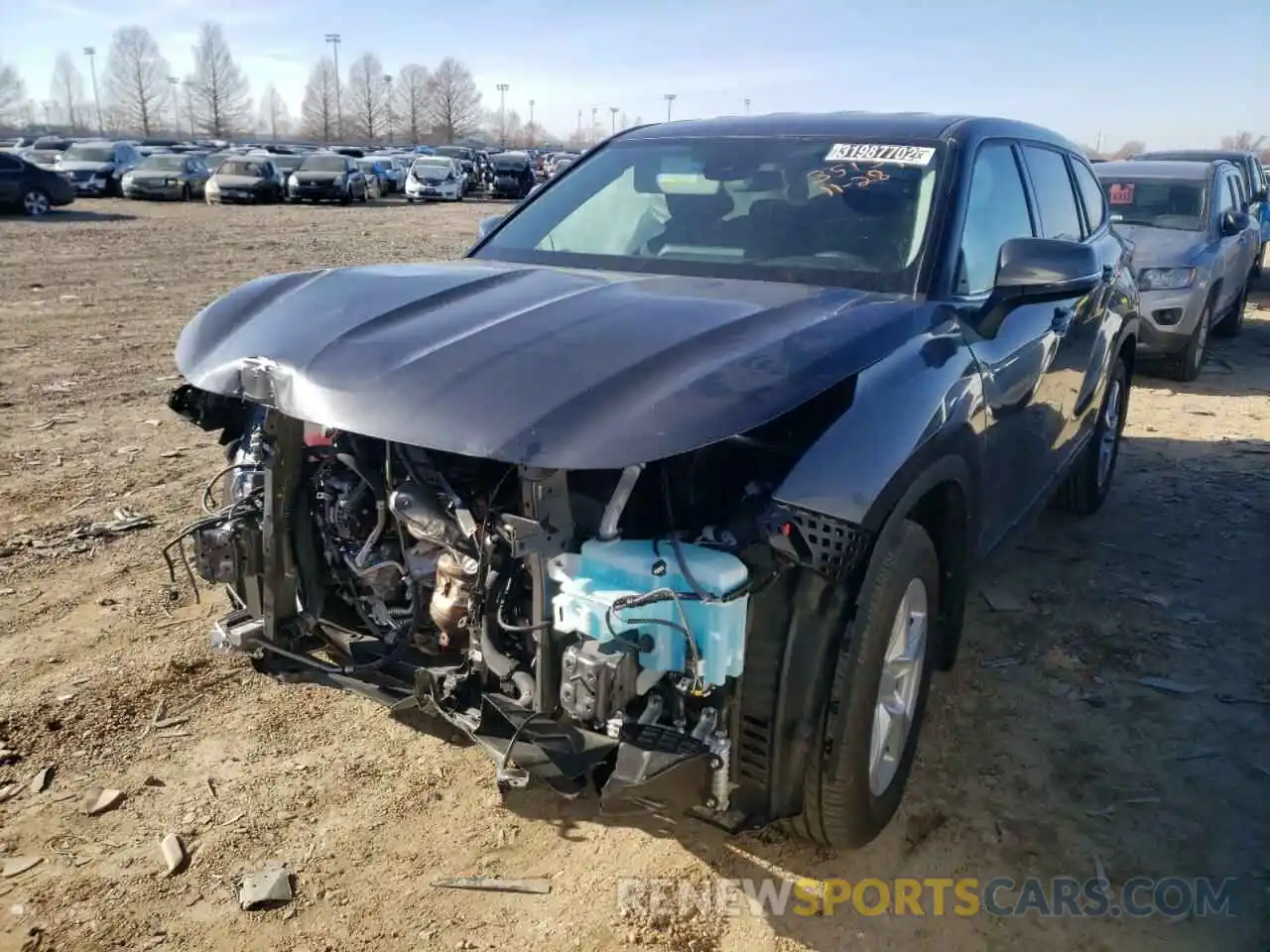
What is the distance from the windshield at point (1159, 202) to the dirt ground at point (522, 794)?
532 centimetres

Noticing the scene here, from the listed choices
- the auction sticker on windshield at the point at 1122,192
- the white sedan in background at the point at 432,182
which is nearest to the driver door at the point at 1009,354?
the auction sticker on windshield at the point at 1122,192

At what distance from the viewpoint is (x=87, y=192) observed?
27.3 metres

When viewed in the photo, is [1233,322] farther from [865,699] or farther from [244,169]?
[244,169]

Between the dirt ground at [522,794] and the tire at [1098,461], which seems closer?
the dirt ground at [522,794]

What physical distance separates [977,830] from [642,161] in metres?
2.63

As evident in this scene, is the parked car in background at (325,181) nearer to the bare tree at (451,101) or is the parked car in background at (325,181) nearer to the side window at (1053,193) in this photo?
the side window at (1053,193)

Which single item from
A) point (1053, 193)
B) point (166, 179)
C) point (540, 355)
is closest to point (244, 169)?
point (166, 179)

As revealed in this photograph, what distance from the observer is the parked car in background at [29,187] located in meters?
21.4

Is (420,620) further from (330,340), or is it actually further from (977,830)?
(977,830)

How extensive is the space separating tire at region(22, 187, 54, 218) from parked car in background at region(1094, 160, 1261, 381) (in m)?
21.0

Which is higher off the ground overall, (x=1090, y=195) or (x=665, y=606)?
(x=1090, y=195)

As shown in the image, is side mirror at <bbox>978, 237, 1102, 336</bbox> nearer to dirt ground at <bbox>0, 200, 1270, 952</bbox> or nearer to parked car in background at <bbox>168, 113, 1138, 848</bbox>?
parked car in background at <bbox>168, 113, 1138, 848</bbox>

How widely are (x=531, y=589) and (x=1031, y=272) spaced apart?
1802mm

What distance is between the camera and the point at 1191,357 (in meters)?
8.98
